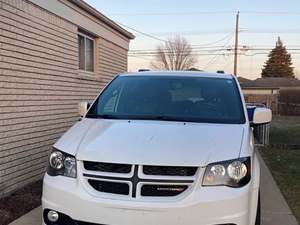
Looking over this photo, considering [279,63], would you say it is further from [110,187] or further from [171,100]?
[110,187]

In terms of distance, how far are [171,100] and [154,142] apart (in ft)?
4.35

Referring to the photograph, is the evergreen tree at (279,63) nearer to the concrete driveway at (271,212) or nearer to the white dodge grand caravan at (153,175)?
the concrete driveway at (271,212)

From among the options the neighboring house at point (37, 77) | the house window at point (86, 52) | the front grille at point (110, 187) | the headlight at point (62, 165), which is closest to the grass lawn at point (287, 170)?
the front grille at point (110, 187)

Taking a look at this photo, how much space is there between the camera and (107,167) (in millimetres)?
3982

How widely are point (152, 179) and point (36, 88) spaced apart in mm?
4859

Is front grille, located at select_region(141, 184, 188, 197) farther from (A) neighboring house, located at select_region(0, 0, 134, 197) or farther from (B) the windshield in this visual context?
(A) neighboring house, located at select_region(0, 0, 134, 197)

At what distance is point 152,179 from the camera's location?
3.83 m

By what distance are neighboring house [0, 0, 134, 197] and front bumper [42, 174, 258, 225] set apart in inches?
130

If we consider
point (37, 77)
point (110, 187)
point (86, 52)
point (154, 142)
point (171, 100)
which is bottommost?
point (110, 187)

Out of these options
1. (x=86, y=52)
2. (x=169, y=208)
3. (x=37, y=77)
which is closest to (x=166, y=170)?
(x=169, y=208)

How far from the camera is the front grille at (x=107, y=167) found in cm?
392

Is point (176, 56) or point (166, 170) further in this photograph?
point (176, 56)

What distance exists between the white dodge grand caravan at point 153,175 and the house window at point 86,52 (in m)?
6.91

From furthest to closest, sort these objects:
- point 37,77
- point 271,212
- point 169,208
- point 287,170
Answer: point 287,170 < point 37,77 < point 271,212 < point 169,208
